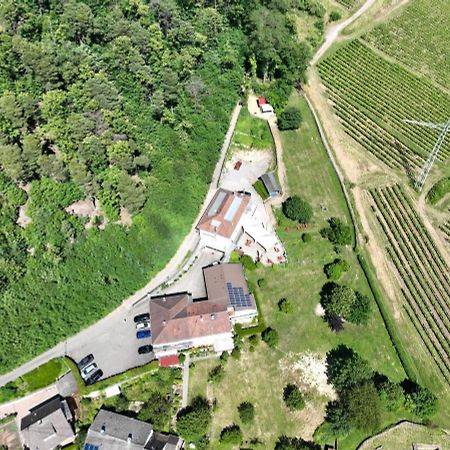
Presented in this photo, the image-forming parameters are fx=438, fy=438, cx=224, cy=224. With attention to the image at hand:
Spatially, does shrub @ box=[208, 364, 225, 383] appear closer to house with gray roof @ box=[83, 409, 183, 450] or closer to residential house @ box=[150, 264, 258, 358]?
residential house @ box=[150, 264, 258, 358]

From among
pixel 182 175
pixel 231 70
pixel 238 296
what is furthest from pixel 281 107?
pixel 238 296

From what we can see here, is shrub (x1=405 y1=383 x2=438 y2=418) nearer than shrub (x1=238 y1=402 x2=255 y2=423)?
No

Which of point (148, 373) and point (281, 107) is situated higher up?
point (281, 107)

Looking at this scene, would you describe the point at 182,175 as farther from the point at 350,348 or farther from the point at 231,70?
the point at 350,348

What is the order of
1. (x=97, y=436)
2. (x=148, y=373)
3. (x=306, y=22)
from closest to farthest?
1. (x=97, y=436)
2. (x=148, y=373)
3. (x=306, y=22)

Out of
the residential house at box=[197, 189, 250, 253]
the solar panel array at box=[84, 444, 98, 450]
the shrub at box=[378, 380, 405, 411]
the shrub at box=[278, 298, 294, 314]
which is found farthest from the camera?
the residential house at box=[197, 189, 250, 253]

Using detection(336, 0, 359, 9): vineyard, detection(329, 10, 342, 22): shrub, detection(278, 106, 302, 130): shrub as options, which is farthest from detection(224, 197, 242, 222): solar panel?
detection(336, 0, 359, 9): vineyard

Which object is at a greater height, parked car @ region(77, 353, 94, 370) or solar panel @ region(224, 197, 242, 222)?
solar panel @ region(224, 197, 242, 222)
